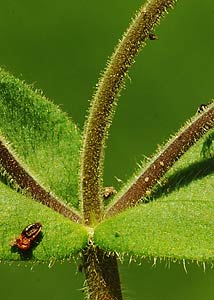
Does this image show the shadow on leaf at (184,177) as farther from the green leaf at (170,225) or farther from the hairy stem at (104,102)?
the hairy stem at (104,102)

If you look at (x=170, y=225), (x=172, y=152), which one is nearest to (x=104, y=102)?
(x=172, y=152)

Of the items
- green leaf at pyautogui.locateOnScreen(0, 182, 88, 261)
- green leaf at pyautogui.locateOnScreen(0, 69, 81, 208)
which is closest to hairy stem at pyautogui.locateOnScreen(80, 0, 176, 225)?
green leaf at pyautogui.locateOnScreen(0, 182, 88, 261)

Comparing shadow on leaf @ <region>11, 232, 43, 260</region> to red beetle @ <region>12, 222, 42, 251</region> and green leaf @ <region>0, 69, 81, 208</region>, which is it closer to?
red beetle @ <region>12, 222, 42, 251</region>

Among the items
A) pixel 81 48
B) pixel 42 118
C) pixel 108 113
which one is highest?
pixel 108 113

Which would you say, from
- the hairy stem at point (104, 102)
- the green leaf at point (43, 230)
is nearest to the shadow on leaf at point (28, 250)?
the green leaf at point (43, 230)

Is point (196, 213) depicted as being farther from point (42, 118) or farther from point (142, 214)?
point (42, 118)

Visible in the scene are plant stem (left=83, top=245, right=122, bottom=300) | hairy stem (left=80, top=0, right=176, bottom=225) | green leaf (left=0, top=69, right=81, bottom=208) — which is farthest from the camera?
green leaf (left=0, top=69, right=81, bottom=208)

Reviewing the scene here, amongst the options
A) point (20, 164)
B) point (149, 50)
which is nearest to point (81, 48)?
point (149, 50)
